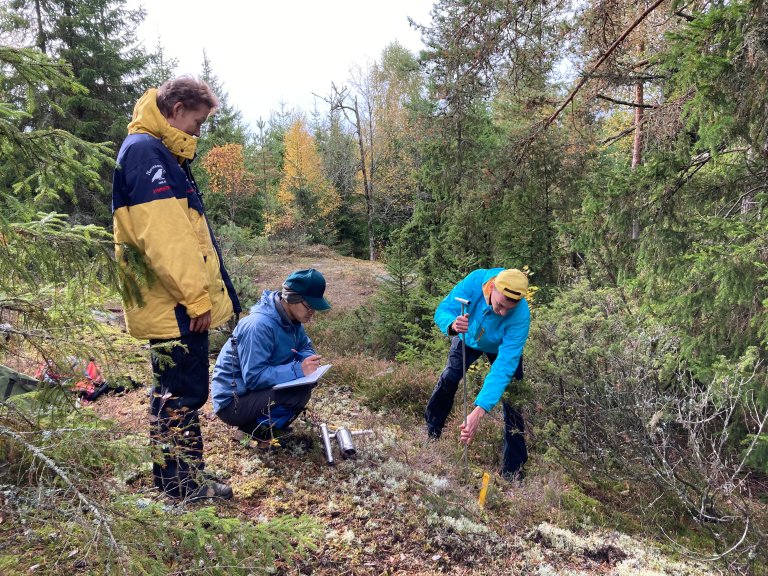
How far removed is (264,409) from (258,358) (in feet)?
1.26

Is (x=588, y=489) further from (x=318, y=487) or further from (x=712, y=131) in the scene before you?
(x=712, y=131)

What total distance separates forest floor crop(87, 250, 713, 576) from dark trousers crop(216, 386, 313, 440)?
152 mm

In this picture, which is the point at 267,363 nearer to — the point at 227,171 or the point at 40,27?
the point at 40,27

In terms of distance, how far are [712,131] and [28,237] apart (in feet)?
16.3

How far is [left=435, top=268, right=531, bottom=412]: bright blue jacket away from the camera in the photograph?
374 cm

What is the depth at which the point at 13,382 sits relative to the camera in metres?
4.11

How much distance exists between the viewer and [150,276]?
93.6 inches

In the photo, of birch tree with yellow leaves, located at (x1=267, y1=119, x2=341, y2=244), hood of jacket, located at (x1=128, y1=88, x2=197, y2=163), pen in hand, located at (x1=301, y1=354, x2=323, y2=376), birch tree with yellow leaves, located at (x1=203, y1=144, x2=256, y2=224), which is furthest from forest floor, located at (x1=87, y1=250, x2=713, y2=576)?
birch tree with yellow leaves, located at (x1=267, y1=119, x2=341, y2=244)

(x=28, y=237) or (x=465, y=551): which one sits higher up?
(x=28, y=237)

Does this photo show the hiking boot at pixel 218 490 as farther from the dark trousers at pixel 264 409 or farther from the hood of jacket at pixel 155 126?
the hood of jacket at pixel 155 126

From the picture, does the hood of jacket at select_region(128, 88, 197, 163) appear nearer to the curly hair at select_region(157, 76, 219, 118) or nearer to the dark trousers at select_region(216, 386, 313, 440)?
the curly hair at select_region(157, 76, 219, 118)

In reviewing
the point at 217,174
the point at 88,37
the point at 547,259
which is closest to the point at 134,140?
the point at 547,259

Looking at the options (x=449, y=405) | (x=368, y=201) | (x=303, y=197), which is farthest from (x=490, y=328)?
(x=368, y=201)

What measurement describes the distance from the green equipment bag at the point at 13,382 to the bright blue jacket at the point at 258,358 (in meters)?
1.84
